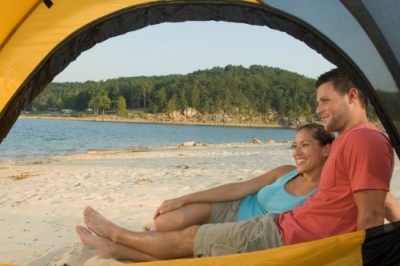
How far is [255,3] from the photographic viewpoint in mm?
A: 3361

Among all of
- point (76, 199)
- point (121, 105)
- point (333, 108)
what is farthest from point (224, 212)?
point (121, 105)

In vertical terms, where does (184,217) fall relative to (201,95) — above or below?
below

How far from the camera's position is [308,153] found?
3.21 meters

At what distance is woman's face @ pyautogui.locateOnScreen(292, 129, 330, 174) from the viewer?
10.5 feet

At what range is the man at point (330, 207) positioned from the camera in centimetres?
232

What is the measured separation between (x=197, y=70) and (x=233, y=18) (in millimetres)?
52184

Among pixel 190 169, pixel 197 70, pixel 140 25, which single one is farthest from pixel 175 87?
pixel 140 25

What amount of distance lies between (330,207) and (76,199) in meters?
5.85

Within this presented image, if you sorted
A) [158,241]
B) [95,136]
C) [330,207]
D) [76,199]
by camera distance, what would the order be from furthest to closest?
[95,136]
[76,199]
[158,241]
[330,207]

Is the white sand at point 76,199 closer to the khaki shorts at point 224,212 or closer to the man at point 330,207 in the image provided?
the man at point 330,207

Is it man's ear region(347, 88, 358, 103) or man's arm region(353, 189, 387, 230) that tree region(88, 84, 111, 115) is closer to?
man's ear region(347, 88, 358, 103)

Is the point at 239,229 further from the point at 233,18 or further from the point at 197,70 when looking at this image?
the point at 197,70

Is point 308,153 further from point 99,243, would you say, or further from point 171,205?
point 99,243

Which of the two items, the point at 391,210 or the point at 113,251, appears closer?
the point at 391,210
